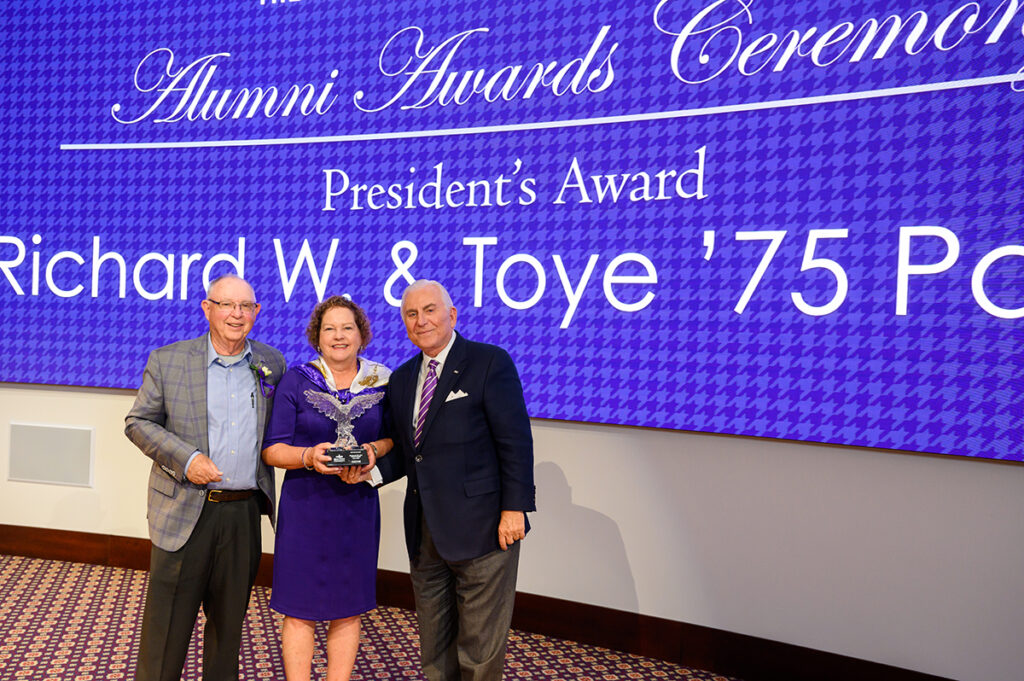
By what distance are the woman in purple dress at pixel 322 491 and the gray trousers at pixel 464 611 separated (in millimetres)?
234

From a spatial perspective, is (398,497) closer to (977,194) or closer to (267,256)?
(267,256)

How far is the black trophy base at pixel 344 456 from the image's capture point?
7.59 feet

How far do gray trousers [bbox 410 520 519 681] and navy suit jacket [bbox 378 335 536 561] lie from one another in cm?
8

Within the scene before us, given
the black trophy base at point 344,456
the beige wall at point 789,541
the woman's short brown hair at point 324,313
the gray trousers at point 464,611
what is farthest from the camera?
the beige wall at point 789,541

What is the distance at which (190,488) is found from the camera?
8.04 feet

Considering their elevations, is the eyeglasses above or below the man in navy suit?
above

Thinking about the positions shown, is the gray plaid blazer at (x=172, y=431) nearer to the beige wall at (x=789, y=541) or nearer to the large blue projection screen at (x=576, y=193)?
the large blue projection screen at (x=576, y=193)

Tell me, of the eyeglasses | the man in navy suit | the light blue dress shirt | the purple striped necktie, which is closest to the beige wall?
the man in navy suit

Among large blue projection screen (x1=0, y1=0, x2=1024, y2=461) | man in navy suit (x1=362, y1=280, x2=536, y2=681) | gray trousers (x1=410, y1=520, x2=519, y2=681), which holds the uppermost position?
large blue projection screen (x1=0, y1=0, x2=1024, y2=461)

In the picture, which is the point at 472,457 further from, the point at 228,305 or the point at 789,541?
the point at 789,541

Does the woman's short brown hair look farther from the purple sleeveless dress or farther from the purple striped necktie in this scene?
the purple striped necktie

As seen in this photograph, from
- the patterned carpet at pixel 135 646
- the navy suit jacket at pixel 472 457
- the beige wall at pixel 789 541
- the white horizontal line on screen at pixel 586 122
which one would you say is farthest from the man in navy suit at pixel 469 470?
the white horizontal line on screen at pixel 586 122

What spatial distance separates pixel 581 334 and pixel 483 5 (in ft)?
5.37

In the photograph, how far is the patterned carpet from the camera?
310cm
